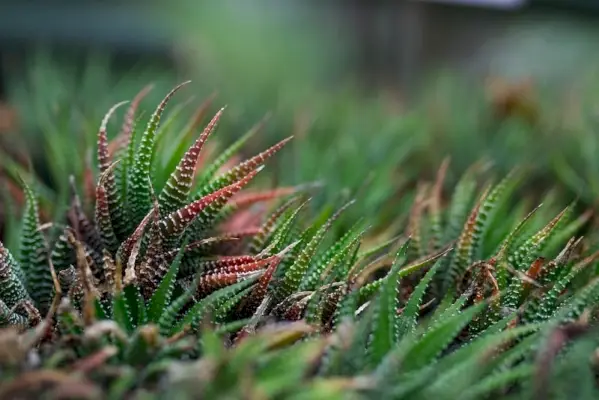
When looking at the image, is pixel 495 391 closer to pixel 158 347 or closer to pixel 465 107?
pixel 158 347

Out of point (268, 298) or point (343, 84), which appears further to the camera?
point (343, 84)

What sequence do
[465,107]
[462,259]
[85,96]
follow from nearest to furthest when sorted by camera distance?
[462,259], [85,96], [465,107]

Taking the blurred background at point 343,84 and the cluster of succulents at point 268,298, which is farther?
the blurred background at point 343,84

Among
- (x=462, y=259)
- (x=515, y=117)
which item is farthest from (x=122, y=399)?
(x=515, y=117)

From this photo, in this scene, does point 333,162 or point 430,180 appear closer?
point 333,162
